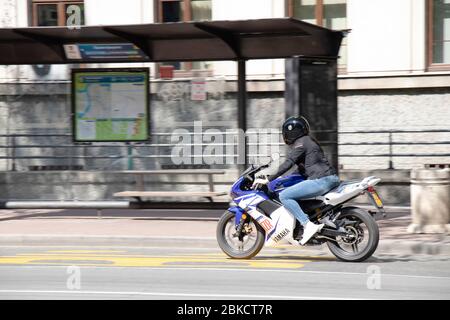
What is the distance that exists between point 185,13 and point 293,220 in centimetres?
974

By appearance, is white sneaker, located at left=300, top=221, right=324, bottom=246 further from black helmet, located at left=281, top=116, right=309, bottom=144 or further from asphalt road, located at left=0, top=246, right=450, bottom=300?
black helmet, located at left=281, top=116, right=309, bottom=144

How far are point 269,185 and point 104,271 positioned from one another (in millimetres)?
2293

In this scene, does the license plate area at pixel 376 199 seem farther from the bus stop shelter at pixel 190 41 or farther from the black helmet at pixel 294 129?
the bus stop shelter at pixel 190 41

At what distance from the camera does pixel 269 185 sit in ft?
34.2

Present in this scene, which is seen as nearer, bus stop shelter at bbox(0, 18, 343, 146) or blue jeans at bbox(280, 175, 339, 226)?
blue jeans at bbox(280, 175, 339, 226)

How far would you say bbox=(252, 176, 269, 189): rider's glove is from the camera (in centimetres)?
1019

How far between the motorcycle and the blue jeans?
0.08 meters

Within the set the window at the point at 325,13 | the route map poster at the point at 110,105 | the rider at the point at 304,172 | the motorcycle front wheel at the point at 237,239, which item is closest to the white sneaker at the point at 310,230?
the rider at the point at 304,172

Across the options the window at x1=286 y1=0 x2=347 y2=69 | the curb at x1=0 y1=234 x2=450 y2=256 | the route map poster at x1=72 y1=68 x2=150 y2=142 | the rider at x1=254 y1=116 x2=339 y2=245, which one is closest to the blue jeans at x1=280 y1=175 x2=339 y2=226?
the rider at x1=254 y1=116 x2=339 y2=245

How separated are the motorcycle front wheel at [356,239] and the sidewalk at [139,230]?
1251 millimetres

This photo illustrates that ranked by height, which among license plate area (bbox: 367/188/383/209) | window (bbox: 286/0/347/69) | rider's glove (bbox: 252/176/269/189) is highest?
window (bbox: 286/0/347/69)

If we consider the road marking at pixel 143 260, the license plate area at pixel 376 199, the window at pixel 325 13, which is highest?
the window at pixel 325 13

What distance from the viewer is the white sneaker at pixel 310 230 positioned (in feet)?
A: 32.7

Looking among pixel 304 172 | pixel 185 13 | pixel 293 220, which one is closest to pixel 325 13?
pixel 185 13
